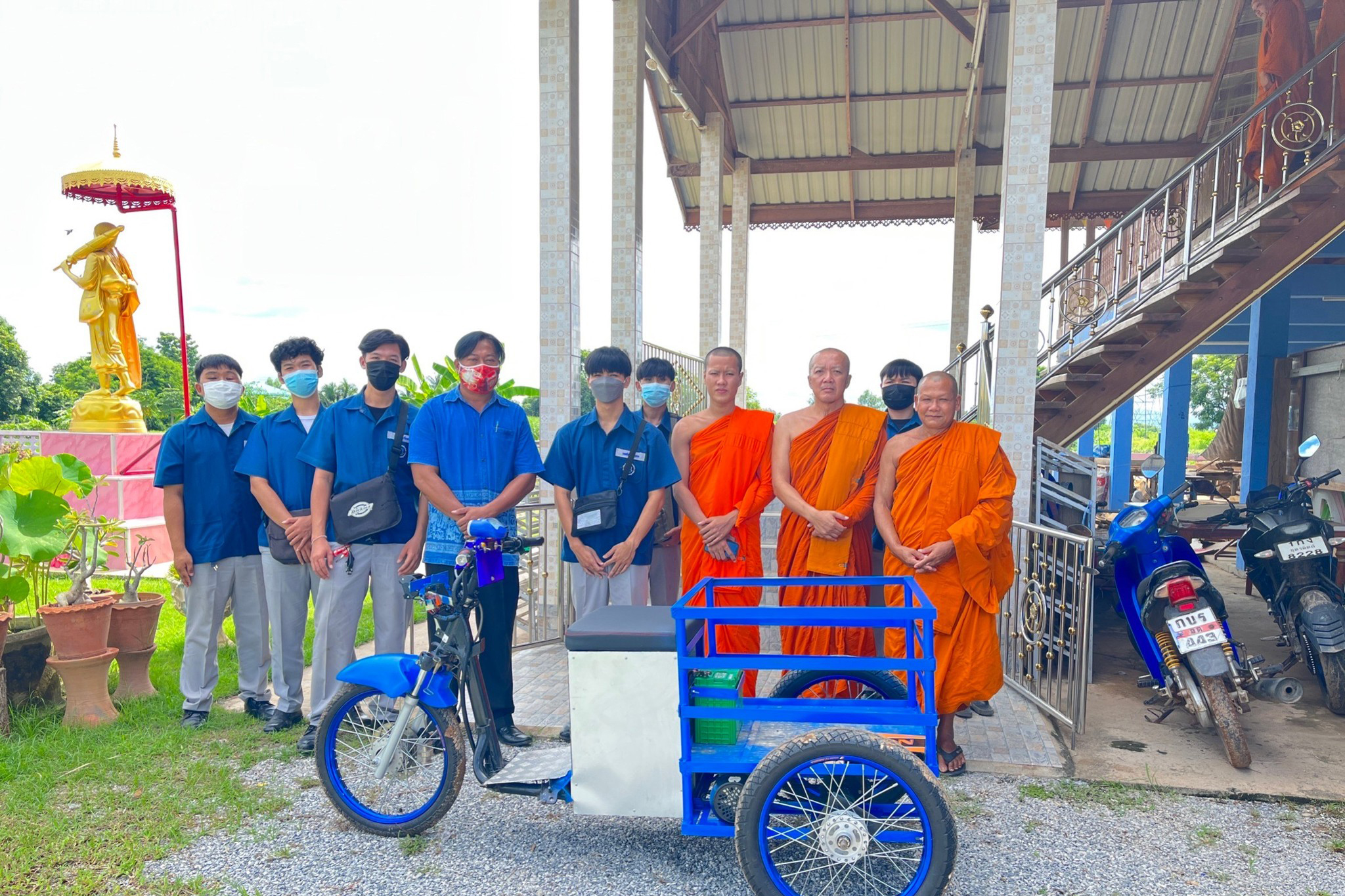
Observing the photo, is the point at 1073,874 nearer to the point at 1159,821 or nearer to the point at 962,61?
the point at 1159,821

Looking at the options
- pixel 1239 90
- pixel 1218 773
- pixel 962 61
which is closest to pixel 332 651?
pixel 1218 773

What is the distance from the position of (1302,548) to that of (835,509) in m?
2.51

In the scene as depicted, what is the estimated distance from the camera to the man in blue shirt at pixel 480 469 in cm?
354

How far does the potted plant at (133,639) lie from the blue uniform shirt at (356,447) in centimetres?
154

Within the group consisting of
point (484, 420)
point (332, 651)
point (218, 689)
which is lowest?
point (218, 689)

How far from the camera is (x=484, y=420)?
366cm

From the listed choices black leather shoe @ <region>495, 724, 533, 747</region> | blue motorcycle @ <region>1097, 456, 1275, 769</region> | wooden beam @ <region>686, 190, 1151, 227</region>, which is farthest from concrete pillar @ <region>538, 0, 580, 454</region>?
wooden beam @ <region>686, 190, 1151, 227</region>

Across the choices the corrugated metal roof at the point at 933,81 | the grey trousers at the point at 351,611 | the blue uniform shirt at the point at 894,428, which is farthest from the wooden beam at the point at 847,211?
the grey trousers at the point at 351,611

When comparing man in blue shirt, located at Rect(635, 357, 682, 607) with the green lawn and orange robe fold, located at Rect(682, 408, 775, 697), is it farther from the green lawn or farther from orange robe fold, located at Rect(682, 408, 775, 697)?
the green lawn

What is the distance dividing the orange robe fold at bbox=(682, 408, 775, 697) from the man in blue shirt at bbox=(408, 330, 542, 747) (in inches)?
33.6

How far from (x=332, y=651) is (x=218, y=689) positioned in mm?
1378

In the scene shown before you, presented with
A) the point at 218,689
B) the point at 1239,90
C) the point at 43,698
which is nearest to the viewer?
the point at 43,698

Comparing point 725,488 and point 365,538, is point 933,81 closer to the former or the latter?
point 725,488

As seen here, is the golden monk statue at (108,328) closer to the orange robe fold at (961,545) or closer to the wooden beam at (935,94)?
the wooden beam at (935,94)
